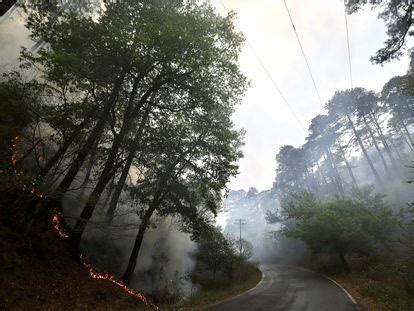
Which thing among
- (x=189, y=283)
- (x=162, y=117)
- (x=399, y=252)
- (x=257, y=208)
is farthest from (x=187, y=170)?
(x=257, y=208)

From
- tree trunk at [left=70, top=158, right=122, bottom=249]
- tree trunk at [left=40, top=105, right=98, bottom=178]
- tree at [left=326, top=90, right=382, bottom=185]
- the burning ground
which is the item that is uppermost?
tree at [left=326, top=90, right=382, bottom=185]

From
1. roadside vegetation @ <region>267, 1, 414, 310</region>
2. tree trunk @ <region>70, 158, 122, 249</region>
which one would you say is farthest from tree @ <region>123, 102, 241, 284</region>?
roadside vegetation @ <region>267, 1, 414, 310</region>

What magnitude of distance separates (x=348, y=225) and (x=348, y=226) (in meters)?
0.08

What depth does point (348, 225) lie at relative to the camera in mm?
21688

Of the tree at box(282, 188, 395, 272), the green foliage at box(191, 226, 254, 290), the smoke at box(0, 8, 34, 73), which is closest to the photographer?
the smoke at box(0, 8, 34, 73)

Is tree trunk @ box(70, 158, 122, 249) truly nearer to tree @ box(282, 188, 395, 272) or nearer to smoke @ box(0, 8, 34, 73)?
smoke @ box(0, 8, 34, 73)

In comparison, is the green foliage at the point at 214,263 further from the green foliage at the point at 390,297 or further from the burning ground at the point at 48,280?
the burning ground at the point at 48,280

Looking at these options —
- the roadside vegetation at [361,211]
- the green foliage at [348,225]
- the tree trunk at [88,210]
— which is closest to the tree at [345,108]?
the roadside vegetation at [361,211]

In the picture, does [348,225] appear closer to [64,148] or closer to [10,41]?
[64,148]

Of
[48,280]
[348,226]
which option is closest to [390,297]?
[348,226]

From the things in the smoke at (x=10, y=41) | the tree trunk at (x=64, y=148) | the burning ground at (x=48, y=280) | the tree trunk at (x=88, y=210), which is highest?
the smoke at (x=10, y=41)

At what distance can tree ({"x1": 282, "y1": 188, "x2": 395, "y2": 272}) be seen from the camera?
21.8m

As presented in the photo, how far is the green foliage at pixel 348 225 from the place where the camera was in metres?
21.8

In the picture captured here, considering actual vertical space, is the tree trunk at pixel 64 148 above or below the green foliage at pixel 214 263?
above
